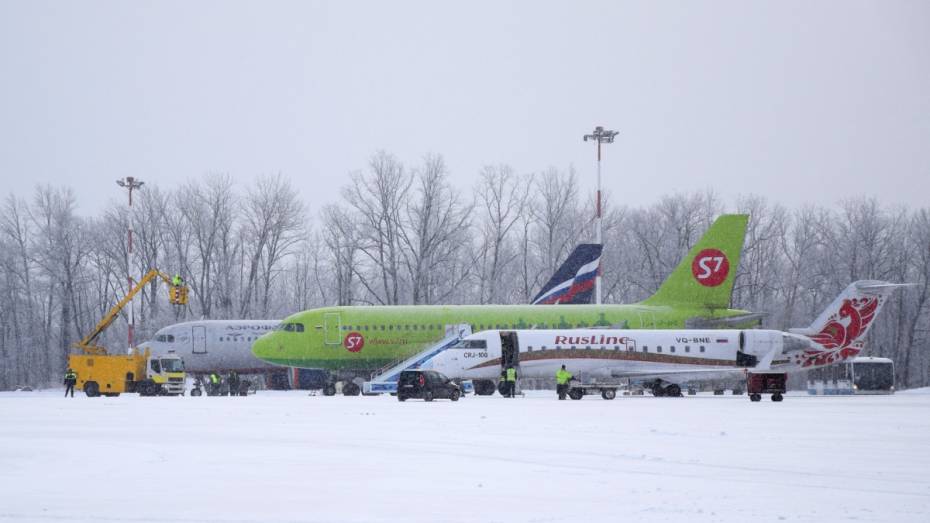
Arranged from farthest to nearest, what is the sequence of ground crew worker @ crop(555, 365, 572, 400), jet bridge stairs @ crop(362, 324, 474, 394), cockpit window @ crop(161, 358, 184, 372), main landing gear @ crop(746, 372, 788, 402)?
cockpit window @ crop(161, 358, 184, 372)
jet bridge stairs @ crop(362, 324, 474, 394)
ground crew worker @ crop(555, 365, 572, 400)
main landing gear @ crop(746, 372, 788, 402)

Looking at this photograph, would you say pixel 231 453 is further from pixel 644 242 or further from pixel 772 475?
pixel 644 242

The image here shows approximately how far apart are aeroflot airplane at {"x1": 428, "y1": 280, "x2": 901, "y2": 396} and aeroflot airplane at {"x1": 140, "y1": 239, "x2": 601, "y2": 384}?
12523mm

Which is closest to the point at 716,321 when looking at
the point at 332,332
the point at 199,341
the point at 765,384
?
the point at 765,384

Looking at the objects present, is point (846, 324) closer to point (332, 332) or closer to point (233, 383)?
point (332, 332)

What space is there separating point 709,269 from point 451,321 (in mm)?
12584

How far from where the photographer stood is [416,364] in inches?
1957

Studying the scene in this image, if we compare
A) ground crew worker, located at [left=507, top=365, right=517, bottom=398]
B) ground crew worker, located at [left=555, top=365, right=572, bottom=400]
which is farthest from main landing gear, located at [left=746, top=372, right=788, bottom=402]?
ground crew worker, located at [left=507, top=365, right=517, bottom=398]

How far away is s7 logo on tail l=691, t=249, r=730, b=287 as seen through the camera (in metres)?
54.2

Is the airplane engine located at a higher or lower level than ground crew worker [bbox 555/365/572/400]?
higher

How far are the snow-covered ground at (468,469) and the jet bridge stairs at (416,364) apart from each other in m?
19.9

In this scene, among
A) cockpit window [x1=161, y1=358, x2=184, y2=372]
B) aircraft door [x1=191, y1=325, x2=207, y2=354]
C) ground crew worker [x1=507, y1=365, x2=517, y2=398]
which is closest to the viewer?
ground crew worker [x1=507, y1=365, x2=517, y2=398]

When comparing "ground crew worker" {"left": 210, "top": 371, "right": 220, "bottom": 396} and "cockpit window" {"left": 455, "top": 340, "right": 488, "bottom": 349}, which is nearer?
"cockpit window" {"left": 455, "top": 340, "right": 488, "bottom": 349}

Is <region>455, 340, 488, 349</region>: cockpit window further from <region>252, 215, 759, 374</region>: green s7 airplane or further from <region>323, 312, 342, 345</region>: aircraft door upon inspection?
<region>323, 312, 342, 345</region>: aircraft door

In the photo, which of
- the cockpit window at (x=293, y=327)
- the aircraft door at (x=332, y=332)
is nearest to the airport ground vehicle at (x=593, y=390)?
the aircraft door at (x=332, y=332)
